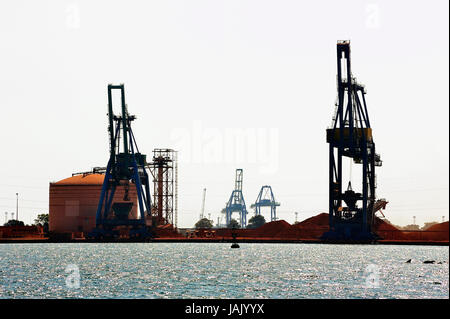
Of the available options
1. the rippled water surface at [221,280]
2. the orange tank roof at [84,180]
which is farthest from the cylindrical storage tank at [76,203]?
the rippled water surface at [221,280]

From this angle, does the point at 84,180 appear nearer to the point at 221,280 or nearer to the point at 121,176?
the point at 121,176

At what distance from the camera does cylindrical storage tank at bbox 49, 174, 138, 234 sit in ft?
590

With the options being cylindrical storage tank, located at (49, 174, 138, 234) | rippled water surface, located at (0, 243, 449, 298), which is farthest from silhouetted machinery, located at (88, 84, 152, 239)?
rippled water surface, located at (0, 243, 449, 298)

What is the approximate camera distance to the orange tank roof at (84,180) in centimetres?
18350

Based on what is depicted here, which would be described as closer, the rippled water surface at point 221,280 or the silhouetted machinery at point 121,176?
the rippled water surface at point 221,280

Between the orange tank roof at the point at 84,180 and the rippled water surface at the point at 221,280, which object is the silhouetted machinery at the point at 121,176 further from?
the rippled water surface at the point at 221,280

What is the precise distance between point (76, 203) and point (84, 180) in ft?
21.1

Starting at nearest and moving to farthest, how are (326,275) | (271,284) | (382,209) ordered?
(271,284) < (326,275) < (382,209)

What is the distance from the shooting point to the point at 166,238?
173 meters

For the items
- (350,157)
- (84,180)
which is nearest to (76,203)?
(84,180)
